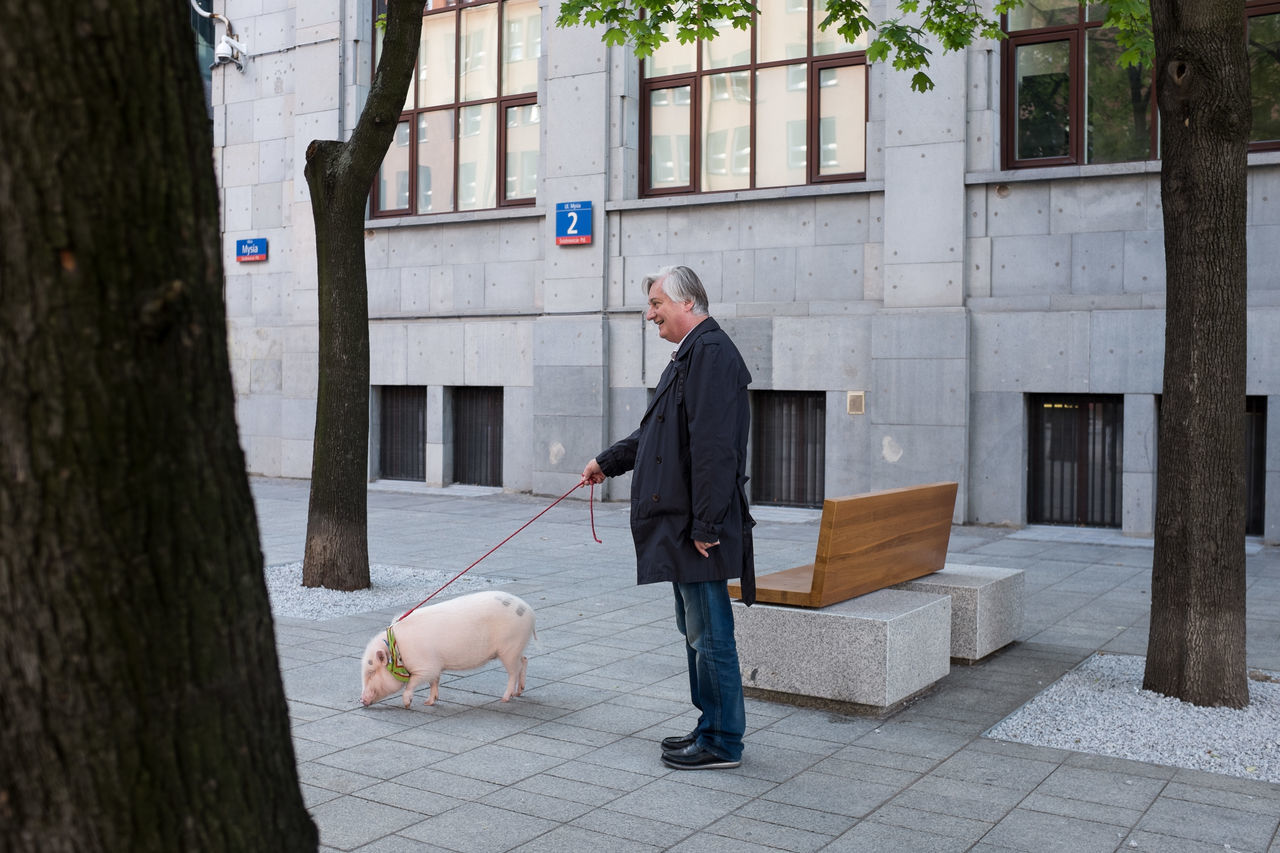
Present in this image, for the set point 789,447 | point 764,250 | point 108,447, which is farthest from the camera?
point 789,447

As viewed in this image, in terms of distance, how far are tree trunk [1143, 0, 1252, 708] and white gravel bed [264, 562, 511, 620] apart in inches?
206

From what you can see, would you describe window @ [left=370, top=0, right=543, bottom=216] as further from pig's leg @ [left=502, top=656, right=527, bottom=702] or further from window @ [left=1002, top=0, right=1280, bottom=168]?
pig's leg @ [left=502, top=656, right=527, bottom=702]

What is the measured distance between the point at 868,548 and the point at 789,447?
29.5ft

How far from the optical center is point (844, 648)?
6.07m

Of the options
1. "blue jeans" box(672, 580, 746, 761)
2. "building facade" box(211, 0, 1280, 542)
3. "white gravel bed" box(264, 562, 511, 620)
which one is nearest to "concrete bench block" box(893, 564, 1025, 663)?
"blue jeans" box(672, 580, 746, 761)

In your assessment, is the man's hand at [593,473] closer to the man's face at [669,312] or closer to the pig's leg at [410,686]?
the man's face at [669,312]

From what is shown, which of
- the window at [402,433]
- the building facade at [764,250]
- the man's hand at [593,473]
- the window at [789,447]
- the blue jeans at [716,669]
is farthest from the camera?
the window at [402,433]

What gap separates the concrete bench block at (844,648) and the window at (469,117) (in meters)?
12.2

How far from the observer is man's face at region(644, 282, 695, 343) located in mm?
5352

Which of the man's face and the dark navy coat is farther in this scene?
the man's face

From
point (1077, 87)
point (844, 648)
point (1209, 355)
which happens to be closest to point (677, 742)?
point (844, 648)

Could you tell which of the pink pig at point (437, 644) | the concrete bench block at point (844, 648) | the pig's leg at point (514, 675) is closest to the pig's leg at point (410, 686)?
the pink pig at point (437, 644)

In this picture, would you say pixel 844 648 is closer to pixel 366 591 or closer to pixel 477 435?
pixel 366 591

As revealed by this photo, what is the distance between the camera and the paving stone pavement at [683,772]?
4.46 meters
